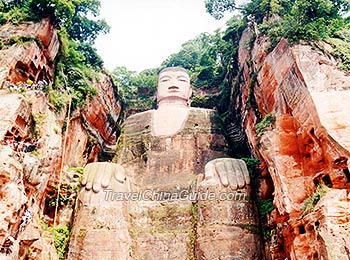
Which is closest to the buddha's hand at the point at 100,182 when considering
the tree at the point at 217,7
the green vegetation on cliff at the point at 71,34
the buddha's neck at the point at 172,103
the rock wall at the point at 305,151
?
the green vegetation on cliff at the point at 71,34

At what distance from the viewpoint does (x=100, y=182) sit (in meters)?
12.8

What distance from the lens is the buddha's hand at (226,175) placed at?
1262 cm

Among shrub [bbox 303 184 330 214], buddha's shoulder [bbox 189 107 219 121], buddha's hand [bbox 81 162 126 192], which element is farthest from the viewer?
buddha's shoulder [bbox 189 107 219 121]

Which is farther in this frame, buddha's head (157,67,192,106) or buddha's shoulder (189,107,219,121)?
buddha's head (157,67,192,106)

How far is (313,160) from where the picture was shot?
10445 millimetres

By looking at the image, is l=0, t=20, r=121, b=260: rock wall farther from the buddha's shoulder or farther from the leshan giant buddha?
the buddha's shoulder

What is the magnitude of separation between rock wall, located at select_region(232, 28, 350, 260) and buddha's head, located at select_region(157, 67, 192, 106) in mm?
6247

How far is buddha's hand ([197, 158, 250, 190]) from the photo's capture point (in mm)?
12617

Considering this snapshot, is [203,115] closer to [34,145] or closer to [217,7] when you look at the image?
[217,7]

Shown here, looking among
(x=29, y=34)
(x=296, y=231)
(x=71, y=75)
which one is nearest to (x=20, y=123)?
(x=29, y=34)

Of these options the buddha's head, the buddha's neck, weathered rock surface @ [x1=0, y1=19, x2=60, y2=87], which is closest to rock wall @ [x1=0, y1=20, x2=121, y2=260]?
weathered rock surface @ [x1=0, y1=19, x2=60, y2=87]

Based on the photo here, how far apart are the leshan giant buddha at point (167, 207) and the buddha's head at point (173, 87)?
125 inches

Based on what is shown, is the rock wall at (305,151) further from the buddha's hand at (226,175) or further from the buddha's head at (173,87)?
the buddha's head at (173,87)

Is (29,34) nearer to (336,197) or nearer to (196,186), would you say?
(196,186)
